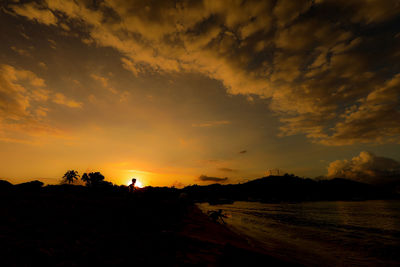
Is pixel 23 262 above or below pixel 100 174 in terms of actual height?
below

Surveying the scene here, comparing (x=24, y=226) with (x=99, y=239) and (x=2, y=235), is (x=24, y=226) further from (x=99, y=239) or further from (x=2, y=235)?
(x=99, y=239)

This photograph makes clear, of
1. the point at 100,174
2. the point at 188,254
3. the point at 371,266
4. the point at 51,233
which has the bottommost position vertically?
the point at 371,266

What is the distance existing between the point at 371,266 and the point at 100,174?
96.5m

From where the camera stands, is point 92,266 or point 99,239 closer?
point 92,266

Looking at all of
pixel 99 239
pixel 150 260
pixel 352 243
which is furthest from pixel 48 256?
pixel 352 243

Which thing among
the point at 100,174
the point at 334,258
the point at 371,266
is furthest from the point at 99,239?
the point at 100,174

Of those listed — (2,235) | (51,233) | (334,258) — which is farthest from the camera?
(334,258)

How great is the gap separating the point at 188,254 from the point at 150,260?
5.05 ft

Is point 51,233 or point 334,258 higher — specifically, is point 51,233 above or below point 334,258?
above

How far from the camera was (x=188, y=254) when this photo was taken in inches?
230

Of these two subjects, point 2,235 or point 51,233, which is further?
point 51,233

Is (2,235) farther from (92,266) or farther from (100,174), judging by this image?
(100,174)

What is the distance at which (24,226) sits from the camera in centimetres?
672

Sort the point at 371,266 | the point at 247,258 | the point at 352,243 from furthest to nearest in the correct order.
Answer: the point at 352,243
the point at 371,266
the point at 247,258
